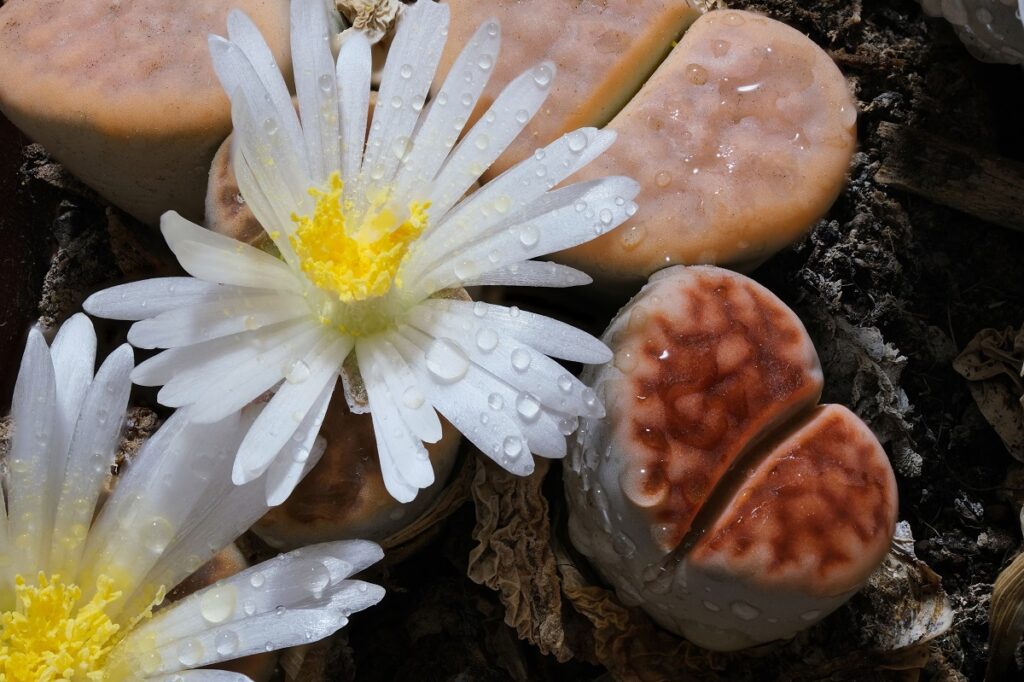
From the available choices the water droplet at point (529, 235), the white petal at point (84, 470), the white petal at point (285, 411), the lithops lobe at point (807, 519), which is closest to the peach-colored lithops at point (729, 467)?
the lithops lobe at point (807, 519)

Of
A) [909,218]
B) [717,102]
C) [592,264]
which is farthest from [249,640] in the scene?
[909,218]

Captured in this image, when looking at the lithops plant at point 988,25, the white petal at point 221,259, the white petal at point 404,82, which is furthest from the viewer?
the lithops plant at point 988,25

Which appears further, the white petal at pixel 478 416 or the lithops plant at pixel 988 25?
the lithops plant at pixel 988 25

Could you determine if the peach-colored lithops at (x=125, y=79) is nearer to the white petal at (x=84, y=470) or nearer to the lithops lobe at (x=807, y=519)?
the white petal at (x=84, y=470)

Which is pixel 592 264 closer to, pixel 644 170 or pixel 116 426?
pixel 644 170

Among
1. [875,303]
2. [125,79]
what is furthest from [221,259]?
[875,303]

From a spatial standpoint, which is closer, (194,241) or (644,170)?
(194,241)

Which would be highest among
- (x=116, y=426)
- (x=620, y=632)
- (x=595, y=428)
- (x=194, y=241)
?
(x=194, y=241)
